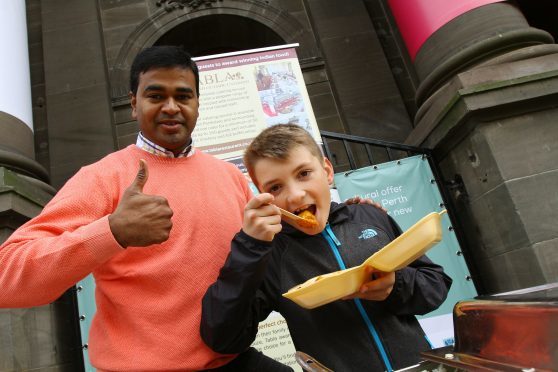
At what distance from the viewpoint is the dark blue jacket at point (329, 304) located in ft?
3.99

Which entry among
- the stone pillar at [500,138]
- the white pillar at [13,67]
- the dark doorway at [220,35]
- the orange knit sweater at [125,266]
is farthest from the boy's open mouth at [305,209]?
the dark doorway at [220,35]

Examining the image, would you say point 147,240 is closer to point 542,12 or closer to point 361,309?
point 361,309

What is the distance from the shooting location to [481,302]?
939 mm

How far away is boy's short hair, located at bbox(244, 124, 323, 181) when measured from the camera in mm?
1471

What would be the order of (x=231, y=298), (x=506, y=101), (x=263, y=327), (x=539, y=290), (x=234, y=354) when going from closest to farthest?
(x=539, y=290), (x=231, y=298), (x=234, y=354), (x=506, y=101), (x=263, y=327)

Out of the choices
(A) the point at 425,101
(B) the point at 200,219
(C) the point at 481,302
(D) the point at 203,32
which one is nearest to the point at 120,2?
(D) the point at 203,32

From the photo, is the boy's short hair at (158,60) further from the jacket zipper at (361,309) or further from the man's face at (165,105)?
the jacket zipper at (361,309)

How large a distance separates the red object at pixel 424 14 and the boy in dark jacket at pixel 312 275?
373 cm

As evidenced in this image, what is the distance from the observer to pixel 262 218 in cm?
119

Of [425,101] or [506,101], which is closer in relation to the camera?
[506,101]

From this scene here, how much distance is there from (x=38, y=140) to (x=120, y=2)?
2977 millimetres

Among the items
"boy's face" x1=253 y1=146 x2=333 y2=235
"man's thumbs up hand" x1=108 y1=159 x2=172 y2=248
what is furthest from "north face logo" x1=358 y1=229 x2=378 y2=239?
"man's thumbs up hand" x1=108 y1=159 x2=172 y2=248

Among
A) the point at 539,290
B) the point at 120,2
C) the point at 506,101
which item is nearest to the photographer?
the point at 539,290

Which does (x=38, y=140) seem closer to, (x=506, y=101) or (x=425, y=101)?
(x=425, y=101)
